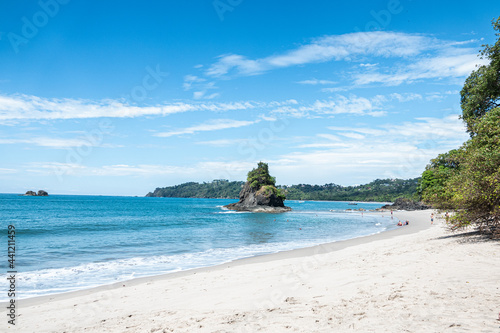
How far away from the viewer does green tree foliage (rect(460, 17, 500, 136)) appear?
20.7 metres

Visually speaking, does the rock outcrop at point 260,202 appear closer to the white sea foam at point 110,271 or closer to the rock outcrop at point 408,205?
the rock outcrop at point 408,205

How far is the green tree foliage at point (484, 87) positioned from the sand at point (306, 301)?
1295 centimetres

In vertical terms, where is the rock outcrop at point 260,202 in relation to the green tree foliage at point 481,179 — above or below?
below

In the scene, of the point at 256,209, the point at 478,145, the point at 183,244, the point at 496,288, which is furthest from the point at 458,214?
the point at 256,209

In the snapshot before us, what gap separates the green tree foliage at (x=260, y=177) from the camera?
101613 mm

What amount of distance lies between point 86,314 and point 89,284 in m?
5.46

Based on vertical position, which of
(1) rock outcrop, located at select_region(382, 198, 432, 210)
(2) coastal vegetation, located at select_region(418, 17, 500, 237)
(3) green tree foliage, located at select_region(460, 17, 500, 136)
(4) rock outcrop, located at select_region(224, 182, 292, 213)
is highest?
(3) green tree foliage, located at select_region(460, 17, 500, 136)

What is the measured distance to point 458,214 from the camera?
16812 millimetres

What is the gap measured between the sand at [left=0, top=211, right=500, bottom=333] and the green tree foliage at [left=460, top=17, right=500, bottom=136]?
12946mm

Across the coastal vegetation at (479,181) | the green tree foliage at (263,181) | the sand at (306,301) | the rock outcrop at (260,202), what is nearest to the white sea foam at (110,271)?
the sand at (306,301)

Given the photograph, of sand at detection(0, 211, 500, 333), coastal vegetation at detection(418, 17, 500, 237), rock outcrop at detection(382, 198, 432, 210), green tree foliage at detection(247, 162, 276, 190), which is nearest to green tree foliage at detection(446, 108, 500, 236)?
coastal vegetation at detection(418, 17, 500, 237)

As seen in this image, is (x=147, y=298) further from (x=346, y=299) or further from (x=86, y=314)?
(x=346, y=299)

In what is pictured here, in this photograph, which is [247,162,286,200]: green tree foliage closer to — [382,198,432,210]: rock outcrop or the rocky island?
the rocky island

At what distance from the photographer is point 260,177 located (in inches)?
4021
